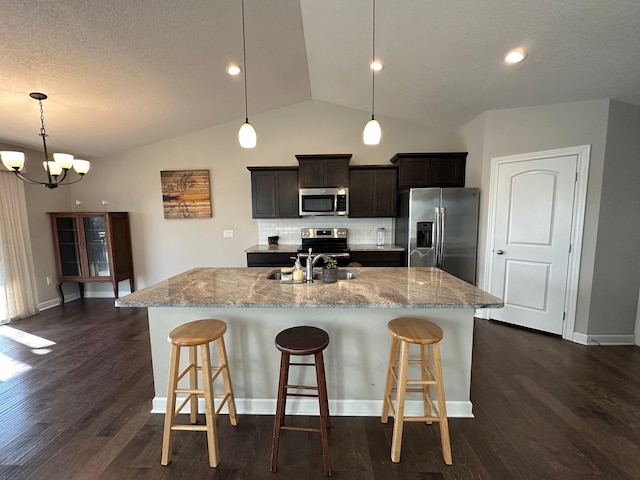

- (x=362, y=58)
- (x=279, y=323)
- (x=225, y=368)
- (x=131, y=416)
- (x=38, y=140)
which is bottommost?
(x=131, y=416)

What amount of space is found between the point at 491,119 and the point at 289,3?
8.78ft

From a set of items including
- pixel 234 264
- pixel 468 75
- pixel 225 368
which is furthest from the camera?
pixel 234 264

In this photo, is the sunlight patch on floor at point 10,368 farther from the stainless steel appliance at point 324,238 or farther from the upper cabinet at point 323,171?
the upper cabinet at point 323,171

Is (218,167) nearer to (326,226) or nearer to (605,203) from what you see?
(326,226)

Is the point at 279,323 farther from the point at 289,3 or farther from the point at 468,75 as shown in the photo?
the point at 468,75

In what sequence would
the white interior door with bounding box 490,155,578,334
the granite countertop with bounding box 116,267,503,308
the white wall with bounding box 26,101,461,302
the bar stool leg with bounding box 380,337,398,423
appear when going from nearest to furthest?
the granite countertop with bounding box 116,267,503,308
the bar stool leg with bounding box 380,337,398,423
the white interior door with bounding box 490,155,578,334
the white wall with bounding box 26,101,461,302

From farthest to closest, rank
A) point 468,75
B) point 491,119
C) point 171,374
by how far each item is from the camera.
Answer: point 491,119 < point 468,75 < point 171,374

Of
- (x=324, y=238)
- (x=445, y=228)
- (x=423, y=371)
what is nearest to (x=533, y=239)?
(x=445, y=228)

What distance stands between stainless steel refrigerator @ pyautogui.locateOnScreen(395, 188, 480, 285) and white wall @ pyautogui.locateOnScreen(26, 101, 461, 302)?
1.13 meters

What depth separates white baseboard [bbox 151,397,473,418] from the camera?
187cm

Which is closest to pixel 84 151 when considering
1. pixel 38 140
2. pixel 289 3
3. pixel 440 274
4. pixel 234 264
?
pixel 38 140

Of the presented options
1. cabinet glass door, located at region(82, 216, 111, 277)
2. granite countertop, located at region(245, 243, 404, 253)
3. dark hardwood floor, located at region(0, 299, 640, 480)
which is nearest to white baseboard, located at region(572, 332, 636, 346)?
dark hardwood floor, located at region(0, 299, 640, 480)

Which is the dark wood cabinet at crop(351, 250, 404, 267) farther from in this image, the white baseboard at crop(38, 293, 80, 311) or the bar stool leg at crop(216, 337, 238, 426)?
the white baseboard at crop(38, 293, 80, 311)

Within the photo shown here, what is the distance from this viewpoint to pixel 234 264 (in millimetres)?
4531
